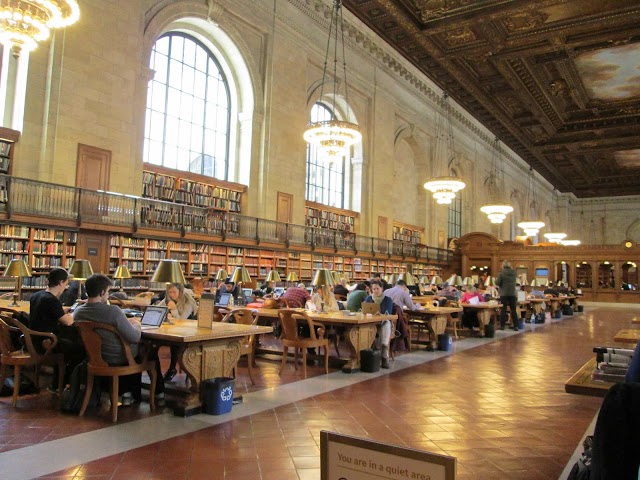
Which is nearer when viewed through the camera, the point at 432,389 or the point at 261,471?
the point at 261,471

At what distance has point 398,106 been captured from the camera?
21.9 metres

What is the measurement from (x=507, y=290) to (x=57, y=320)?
9599mm

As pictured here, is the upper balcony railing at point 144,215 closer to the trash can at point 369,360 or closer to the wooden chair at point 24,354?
the wooden chair at point 24,354

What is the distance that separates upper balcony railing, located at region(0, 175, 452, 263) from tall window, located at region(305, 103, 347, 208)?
1.96 m

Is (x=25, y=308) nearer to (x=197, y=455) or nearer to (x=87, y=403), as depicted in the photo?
(x=87, y=403)

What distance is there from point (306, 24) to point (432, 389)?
14.3 metres

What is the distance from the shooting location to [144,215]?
11094mm

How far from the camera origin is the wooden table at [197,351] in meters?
4.08

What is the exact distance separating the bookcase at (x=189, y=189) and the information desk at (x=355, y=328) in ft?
24.4

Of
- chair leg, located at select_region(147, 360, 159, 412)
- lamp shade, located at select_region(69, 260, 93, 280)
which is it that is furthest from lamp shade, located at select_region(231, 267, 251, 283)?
chair leg, located at select_region(147, 360, 159, 412)

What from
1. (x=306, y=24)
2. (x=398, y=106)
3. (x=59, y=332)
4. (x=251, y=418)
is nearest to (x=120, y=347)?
(x=59, y=332)

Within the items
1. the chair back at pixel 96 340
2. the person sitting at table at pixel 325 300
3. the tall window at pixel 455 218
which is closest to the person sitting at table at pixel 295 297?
the person sitting at table at pixel 325 300

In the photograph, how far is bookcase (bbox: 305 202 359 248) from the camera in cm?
1644

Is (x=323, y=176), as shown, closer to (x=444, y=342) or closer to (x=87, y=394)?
(x=444, y=342)
